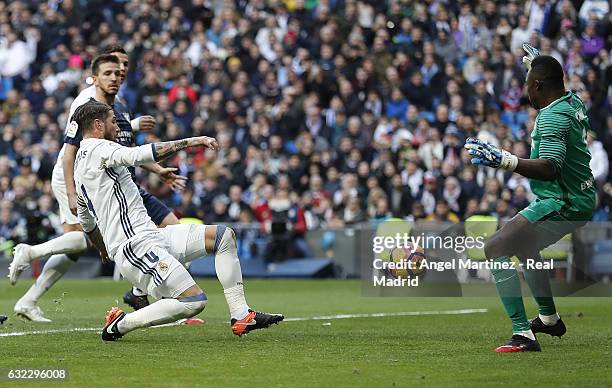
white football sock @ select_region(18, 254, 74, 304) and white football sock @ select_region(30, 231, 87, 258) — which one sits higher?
white football sock @ select_region(30, 231, 87, 258)

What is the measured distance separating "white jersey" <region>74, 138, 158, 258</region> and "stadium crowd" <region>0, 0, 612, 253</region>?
39.9 feet

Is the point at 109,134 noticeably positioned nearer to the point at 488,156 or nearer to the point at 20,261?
the point at 20,261

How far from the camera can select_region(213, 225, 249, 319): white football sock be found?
1036 centimetres

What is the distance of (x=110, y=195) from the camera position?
32.8 feet

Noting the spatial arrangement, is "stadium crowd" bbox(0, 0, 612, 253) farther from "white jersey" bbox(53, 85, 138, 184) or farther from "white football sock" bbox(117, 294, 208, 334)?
"white football sock" bbox(117, 294, 208, 334)

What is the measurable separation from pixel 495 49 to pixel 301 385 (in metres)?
17.6

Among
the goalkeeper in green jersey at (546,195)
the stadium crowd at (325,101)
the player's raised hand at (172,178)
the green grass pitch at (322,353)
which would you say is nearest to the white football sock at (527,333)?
the goalkeeper in green jersey at (546,195)

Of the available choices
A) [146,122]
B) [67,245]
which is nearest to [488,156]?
[146,122]

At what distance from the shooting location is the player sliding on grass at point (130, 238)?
9.88 m

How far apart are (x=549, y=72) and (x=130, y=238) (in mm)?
3684

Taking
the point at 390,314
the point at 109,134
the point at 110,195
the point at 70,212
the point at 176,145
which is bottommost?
the point at 390,314

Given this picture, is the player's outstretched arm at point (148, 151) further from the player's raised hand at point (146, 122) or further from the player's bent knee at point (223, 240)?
the player's raised hand at point (146, 122)

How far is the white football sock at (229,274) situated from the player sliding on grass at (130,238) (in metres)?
0.04

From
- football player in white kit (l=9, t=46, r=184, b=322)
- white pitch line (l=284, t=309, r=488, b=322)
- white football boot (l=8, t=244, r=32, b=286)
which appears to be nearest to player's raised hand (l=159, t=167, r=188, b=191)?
football player in white kit (l=9, t=46, r=184, b=322)
